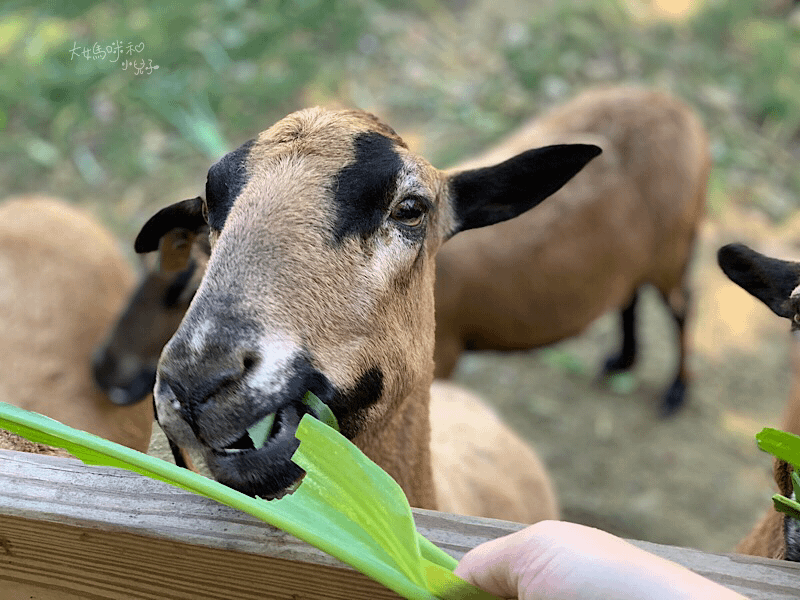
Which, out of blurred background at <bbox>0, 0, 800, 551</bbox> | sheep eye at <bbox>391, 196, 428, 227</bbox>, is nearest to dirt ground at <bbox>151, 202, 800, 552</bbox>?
blurred background at <bbox>0, 0, 800, 551</bbox>

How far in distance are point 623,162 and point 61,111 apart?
555 centimetres

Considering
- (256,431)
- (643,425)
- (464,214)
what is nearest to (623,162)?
(643,425)

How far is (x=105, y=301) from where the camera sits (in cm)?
391

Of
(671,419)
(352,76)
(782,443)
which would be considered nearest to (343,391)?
(782,443)

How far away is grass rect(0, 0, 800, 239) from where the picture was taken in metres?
7.09

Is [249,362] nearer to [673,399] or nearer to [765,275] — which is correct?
[765,275]

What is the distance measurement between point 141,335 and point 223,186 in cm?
189

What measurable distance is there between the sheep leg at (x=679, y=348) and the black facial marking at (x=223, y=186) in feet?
16.0

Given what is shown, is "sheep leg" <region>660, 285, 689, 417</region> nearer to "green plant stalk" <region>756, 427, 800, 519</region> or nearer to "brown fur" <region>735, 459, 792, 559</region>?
"brown fur" <region>735, 459, 792, 559</region>

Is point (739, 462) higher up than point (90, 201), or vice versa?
point (739, 462)

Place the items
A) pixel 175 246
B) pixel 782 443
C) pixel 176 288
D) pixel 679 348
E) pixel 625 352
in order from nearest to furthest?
pixel 782 443
pixel 175 246
pixel 176 288
pixel 679 348
pixel 625 352

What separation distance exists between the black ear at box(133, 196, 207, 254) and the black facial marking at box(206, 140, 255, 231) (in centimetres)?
17

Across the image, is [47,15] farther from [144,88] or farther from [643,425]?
[643,425]

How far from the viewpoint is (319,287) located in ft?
5.63
